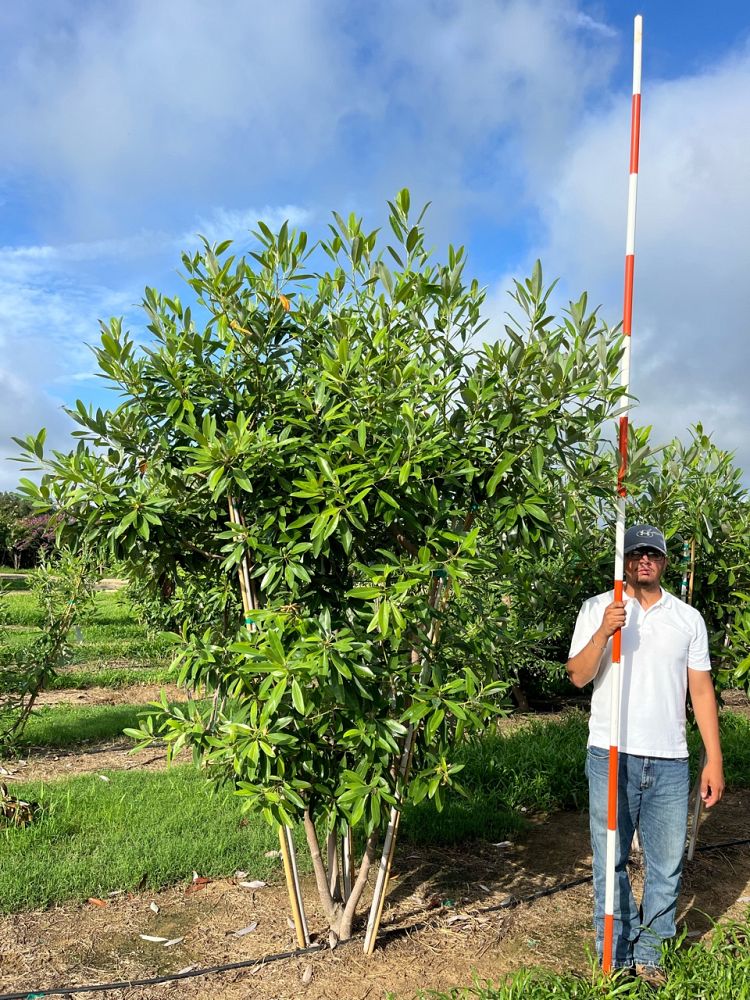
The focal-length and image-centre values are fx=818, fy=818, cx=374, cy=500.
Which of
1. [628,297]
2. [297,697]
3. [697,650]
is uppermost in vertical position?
[628,297]

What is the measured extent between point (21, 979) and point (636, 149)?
4.31 meters

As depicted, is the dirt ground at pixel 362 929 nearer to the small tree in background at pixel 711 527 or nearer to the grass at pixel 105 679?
the small tree in background at pixel 711 527

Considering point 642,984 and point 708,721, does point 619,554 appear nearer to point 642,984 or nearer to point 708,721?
point 708,721

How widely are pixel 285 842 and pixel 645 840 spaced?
1.54 metres

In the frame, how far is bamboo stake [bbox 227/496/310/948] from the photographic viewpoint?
331cm

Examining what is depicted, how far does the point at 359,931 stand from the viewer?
12.4 feet

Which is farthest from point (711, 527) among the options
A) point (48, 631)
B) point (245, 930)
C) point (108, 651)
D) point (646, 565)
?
point (108, 651)

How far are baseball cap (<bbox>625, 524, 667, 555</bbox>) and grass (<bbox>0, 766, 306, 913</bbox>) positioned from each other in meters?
2.09

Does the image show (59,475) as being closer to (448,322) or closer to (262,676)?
(262,676)

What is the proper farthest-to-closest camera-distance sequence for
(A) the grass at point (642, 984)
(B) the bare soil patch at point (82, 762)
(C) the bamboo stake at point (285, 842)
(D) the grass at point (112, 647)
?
1. (D) the grass at point (112, 647)
2. (B) the bare soil patch at point (82, 762)
3. (C) the bamboo stake at point (285, 842)
4. (A) the grass at point (642, 984)

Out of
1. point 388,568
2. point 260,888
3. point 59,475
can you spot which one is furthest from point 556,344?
point 260,888

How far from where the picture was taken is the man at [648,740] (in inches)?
134

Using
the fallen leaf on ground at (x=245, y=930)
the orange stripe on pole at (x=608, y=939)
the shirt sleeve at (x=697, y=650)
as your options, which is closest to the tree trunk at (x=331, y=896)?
the fallen leaf on ground at (x=245, y=930)

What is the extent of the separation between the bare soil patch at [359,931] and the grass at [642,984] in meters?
0.26
